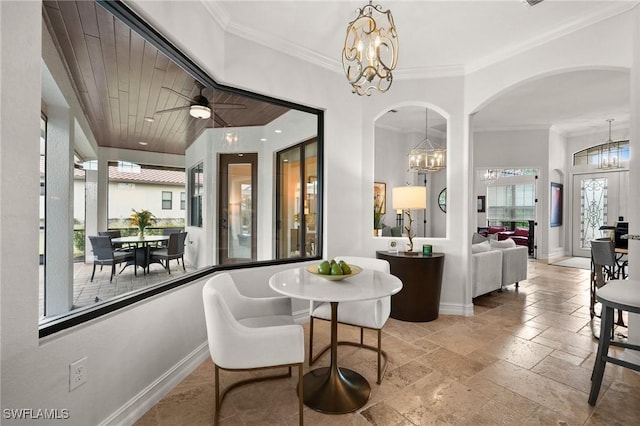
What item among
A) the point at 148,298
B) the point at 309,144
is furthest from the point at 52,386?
the point at 309,144

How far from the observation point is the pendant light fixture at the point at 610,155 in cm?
655

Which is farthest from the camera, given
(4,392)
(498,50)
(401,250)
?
(401,250)

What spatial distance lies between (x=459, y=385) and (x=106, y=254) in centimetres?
264

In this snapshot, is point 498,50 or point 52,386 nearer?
point 52,386

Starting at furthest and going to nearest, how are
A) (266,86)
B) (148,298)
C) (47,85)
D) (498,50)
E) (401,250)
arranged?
(401,250)
(498,50)
(266,86)
(148,298)
(47,85)

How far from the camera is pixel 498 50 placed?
3.26 metres

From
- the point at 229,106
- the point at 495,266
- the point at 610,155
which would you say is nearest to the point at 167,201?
the point at 229,106

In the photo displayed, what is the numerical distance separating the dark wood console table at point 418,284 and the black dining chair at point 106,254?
2.58 meters

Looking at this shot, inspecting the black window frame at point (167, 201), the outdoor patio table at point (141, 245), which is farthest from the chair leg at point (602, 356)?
the black window frame at point (167, 201)

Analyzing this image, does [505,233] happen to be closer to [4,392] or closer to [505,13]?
[505,13]

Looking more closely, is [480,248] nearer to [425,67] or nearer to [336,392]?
[425,67]

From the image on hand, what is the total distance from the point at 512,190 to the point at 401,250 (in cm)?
627

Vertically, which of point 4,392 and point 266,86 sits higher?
point 266,86

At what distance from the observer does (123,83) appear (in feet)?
7.41
